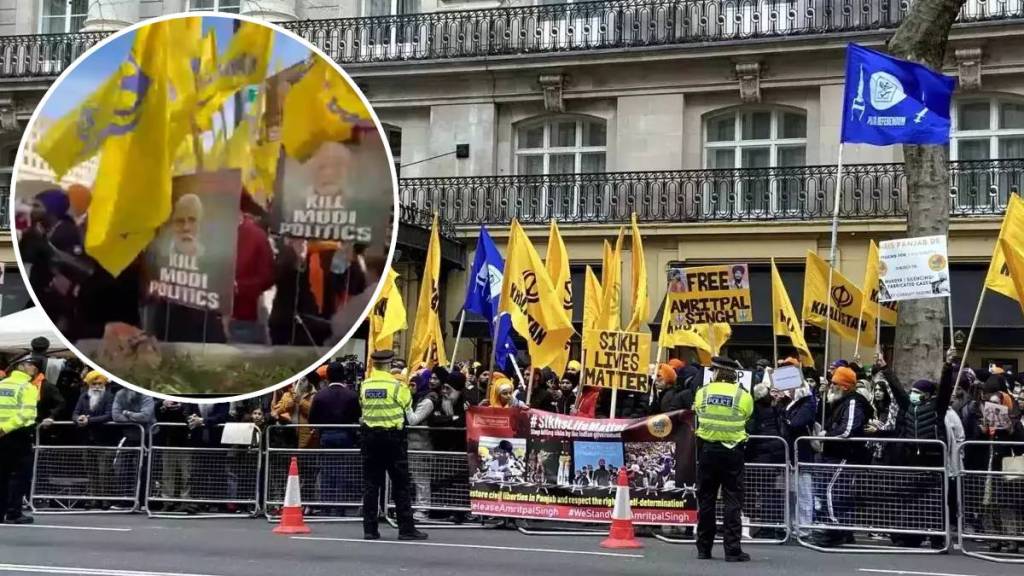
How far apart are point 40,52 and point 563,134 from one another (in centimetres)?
1102

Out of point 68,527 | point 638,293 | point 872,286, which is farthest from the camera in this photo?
point 872,286

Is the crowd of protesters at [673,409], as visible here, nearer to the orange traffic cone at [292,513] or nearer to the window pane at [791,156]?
the orange traffic cone at [292,513]

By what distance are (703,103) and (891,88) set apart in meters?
8.79

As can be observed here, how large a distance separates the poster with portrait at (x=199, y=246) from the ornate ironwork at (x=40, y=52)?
1724 centimetres

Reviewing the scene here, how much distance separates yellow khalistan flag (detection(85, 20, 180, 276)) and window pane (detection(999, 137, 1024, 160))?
50.3ft

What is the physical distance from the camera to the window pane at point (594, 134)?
24797 millimetres

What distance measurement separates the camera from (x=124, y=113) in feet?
37.6

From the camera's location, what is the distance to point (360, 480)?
45.4 ft

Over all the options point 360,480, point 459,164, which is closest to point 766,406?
point 360,480

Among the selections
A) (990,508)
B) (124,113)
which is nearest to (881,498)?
(990,508)

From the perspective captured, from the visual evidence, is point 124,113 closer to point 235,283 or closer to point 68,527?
point 235,283

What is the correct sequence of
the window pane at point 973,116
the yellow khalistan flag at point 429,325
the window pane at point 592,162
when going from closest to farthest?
the yellow khalistan flag at point 429,325 → the window pane at point 973,116 → the window pane at point 592,162

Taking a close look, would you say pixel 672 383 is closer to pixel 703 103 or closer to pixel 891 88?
pixel 891 88

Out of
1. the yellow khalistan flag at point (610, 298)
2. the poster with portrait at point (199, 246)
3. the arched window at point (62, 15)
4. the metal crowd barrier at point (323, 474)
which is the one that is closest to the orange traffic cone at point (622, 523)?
the metal crowd barrier at point (323, 474)
